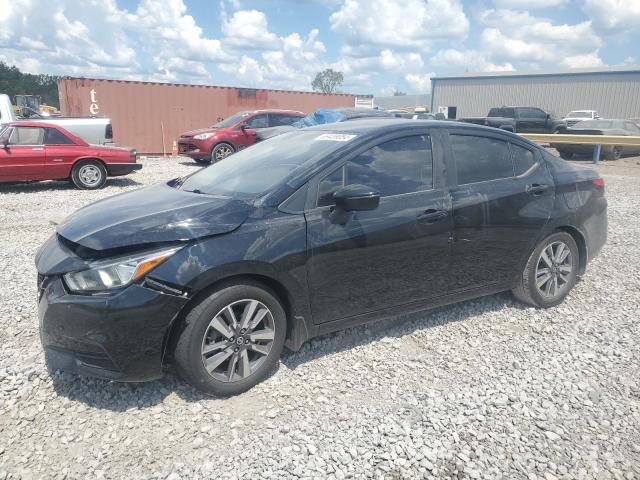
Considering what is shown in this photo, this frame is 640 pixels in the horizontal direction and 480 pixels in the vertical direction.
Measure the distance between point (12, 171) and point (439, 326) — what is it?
9.42m

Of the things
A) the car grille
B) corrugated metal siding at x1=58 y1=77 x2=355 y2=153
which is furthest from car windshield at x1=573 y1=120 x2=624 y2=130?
the car grille

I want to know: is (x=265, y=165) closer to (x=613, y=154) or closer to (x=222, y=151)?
(x=222, y=151)

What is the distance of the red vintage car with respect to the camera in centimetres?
975

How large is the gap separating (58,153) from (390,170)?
908 cm

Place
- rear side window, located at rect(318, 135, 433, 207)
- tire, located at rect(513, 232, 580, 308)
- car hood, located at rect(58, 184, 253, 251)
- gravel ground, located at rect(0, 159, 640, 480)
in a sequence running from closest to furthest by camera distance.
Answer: gravel ground, located at rect(0, 159, 640, 480), car hood, located at rect(58, 184, 253, 251), rear side window, located at rect(318, 135, 433, 207), tire, located at rect(513, 232, 580, 308)

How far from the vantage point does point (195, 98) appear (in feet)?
65.2

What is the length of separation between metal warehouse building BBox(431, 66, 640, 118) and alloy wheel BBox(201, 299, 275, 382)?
38.0 m

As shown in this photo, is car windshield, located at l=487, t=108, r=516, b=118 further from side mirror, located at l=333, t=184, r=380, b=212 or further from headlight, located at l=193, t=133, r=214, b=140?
side mirror, located at l=333, t=184, r=380, b=212

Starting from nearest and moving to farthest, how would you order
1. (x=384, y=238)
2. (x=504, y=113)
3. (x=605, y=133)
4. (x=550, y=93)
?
(x=384, y=238) → (x=605, y=133) → (x=504, y=113) → (x=550, y=93)

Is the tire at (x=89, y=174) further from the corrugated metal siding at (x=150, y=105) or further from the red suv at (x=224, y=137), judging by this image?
the corrugated metal siding at (x=150, y=105)

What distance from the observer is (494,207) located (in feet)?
12.8

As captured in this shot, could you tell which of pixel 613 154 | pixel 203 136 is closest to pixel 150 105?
pixel 203 136

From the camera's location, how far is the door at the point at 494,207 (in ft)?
12.3

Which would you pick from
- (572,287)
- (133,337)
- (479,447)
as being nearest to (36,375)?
(133,337)
